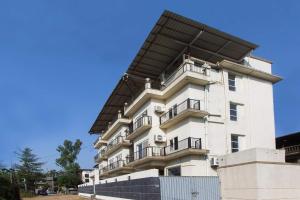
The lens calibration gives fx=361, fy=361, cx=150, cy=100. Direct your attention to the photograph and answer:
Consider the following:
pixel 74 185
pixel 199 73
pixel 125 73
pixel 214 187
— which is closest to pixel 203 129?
pixel 199 73

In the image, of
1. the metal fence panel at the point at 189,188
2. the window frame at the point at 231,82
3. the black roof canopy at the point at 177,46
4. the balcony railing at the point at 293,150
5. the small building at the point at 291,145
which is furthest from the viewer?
the window frame at the point at 231,82

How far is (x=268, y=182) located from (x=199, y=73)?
1157 centimetres

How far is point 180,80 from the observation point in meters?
31.4

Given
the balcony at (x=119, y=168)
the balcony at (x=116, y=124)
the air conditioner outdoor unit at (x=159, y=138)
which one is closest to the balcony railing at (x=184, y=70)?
the air conditioner outdoor unit at (x=159, y=138)

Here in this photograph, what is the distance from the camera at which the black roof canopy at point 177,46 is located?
2907 cm

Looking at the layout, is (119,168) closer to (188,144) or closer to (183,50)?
(188,144)

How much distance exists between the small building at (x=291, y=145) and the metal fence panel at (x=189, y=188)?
11405mm

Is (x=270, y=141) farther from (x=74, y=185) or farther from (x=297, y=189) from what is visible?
(x=74, y=185)

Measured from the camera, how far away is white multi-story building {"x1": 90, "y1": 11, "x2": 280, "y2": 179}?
30.2m

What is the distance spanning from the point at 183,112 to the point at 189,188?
7.94 meters

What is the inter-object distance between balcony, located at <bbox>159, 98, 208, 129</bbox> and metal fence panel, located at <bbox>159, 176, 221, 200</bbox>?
6.57 metres

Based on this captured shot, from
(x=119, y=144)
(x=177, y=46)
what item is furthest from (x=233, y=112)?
(x=119, y=144)

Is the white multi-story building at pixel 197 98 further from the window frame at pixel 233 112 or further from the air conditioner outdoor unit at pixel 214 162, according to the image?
the air conditioner outdoor unit at pixel 214 162

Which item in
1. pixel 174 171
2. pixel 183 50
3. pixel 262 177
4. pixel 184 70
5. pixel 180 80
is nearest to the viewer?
pixel 262 177
